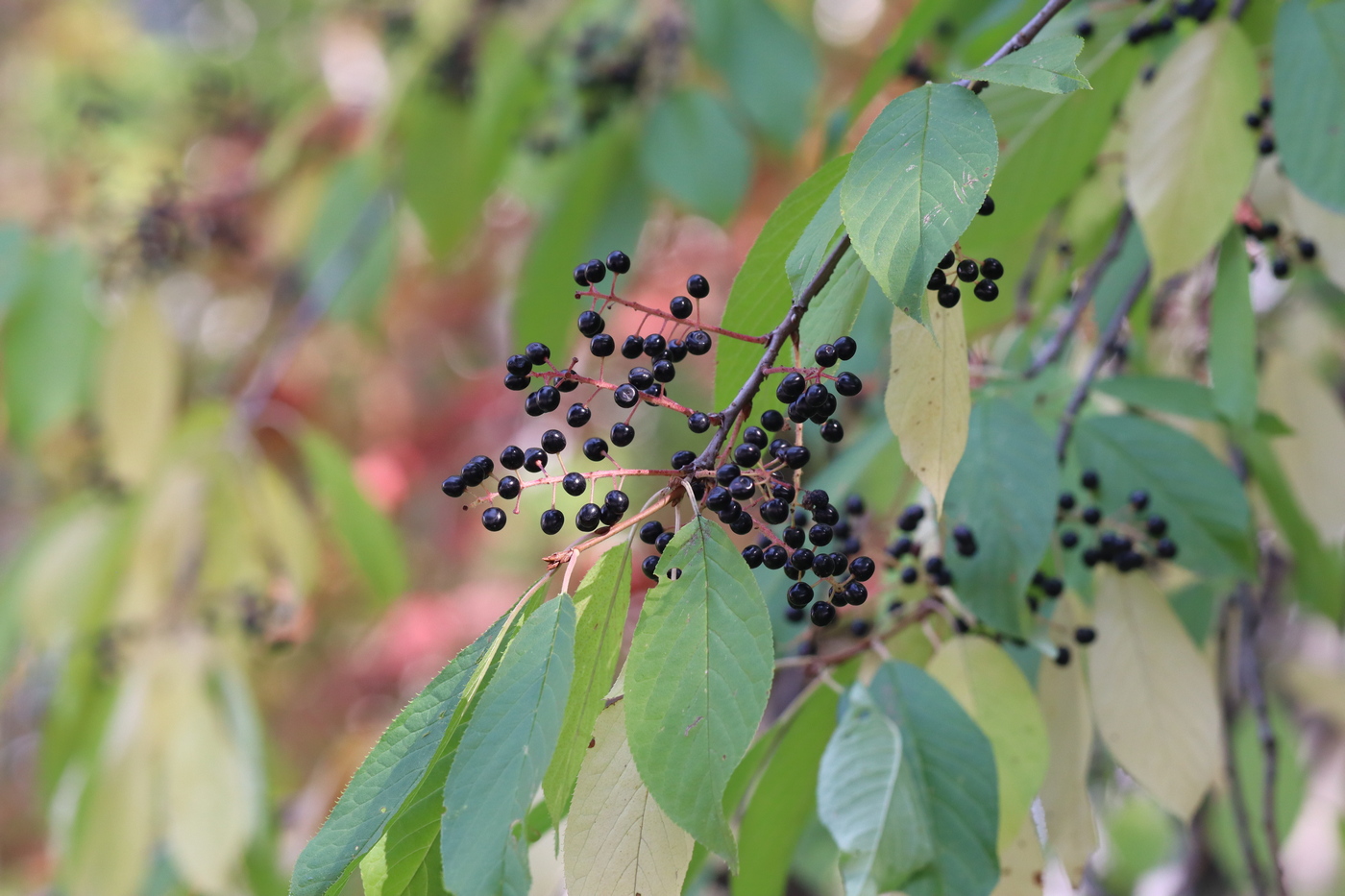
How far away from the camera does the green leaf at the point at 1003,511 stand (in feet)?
3.18

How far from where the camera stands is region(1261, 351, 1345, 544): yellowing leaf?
53.5 inches

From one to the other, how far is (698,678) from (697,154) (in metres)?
1.52

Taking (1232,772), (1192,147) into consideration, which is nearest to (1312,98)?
(1192,147)

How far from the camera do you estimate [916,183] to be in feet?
2.06

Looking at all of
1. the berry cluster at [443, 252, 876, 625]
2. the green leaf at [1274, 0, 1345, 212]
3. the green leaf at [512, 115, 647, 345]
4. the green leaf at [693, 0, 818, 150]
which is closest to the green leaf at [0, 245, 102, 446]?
the green leaf at [512, 115, 647, 345]

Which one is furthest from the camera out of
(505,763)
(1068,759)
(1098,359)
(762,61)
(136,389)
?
(136,389)

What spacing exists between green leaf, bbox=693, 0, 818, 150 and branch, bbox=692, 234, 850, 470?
1.32 metres

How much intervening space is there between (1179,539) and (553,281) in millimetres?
1336

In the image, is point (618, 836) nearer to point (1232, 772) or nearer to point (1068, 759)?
point (1068, 759)

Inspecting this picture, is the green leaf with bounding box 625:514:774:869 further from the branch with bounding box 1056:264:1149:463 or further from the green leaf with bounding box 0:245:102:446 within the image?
the green leaf with bounding box 0:245:102:446

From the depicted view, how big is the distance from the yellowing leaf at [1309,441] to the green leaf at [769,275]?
0.92m

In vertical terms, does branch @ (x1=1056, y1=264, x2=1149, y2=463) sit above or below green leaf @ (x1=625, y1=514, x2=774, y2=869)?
above

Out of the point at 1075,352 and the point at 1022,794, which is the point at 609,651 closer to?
the point at 1022,794

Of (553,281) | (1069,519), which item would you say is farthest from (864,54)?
(1069,519)
